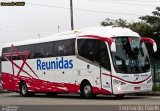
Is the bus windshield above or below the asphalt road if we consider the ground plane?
above

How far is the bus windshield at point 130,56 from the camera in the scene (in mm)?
25219

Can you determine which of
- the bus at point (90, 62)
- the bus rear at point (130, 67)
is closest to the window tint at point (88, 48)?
the bus at point (90, 62)

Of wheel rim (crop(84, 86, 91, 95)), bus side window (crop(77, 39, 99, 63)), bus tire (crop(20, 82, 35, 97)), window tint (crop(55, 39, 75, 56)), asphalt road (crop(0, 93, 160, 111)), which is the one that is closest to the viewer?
asphalt road (crop(0, 93, 160, 111))

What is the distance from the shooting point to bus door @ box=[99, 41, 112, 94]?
25.4m

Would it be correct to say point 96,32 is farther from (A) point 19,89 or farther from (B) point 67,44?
(A) point 19,89

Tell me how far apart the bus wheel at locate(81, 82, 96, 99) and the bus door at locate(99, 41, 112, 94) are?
106 cm

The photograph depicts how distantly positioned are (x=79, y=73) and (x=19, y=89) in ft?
26.4

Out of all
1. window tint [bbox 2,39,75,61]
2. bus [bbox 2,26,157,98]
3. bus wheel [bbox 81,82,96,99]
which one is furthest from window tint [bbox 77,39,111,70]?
bus wheel [bbox 81,82,96,99]

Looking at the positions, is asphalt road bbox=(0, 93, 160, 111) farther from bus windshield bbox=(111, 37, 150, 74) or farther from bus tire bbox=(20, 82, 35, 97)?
bus tire bbox=(20, 82, 35, 97)

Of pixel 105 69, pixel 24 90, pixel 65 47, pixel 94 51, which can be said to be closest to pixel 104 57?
pixel 105 69

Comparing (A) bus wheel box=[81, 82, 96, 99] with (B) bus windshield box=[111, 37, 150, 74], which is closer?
(B) bus windshield box=[111, 37, 150, 74]

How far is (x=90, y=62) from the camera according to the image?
26578 mm

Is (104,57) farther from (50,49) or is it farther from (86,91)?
(50,49)

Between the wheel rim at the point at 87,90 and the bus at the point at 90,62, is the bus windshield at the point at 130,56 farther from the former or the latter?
the wheel rim at the point at 87,90
